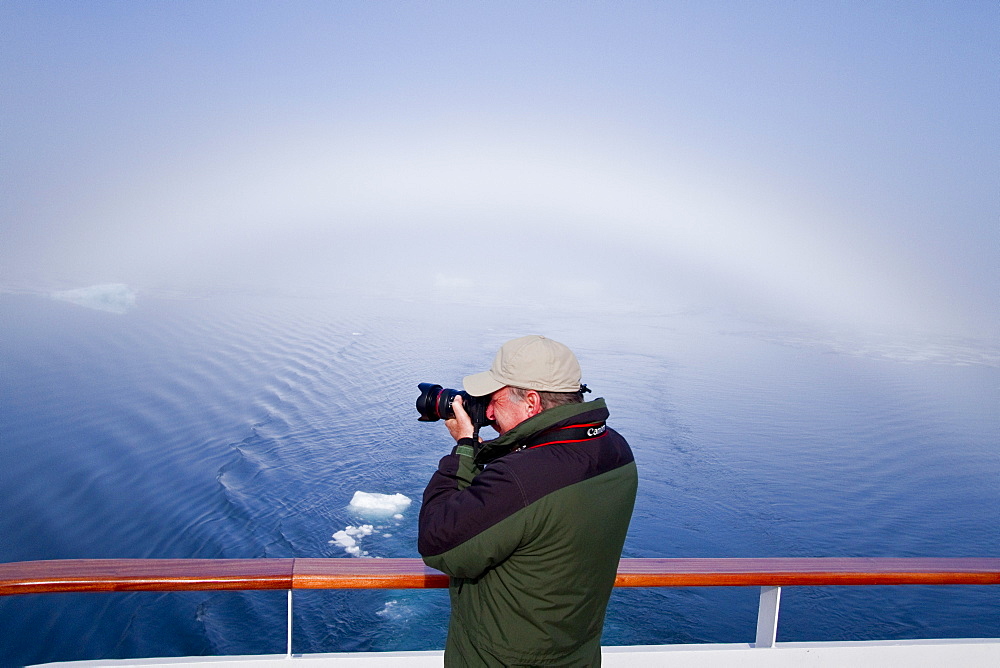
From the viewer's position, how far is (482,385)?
3.59 ft

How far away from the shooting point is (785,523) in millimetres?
12133

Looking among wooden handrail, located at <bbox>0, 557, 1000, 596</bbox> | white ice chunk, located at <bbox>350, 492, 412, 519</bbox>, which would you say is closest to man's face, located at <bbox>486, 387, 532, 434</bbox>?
wooden handrail, located at <bbox>0, 557, 1000, 596</bbox>

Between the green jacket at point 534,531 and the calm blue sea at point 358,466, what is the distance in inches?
256

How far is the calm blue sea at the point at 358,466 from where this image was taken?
741 centimetres

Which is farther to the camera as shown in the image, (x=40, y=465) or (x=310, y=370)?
(x=310, y=370)

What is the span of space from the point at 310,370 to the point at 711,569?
15181 mm

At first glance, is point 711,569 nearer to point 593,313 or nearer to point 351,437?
point 351,437

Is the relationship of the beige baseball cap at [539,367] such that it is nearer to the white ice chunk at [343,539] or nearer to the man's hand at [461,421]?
the man's hand at [461,421]

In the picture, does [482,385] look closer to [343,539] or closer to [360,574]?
[360,574]

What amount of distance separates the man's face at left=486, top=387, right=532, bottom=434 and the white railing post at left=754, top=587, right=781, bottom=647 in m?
0.91

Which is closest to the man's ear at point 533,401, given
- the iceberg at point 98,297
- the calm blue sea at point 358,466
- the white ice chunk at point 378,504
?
the calm blue sea at point 358,466

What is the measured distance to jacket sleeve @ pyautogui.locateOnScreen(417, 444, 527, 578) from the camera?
2.91ft

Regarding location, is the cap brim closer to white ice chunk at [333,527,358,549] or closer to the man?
the man

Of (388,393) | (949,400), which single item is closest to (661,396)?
(388,393)
